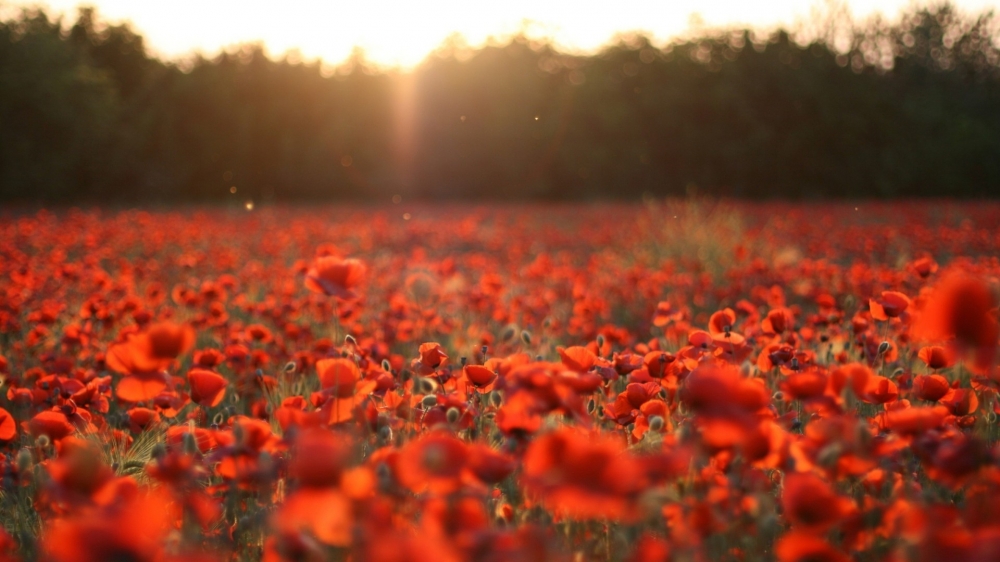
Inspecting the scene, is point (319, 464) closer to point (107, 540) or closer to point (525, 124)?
point (107, 540)

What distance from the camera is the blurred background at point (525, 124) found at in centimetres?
1953

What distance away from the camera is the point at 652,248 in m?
7.74

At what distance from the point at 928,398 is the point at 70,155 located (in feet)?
64.2

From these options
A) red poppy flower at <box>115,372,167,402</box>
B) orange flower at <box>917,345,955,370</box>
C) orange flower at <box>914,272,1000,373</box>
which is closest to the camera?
orange flower at <box>914,272,1000,373</box>

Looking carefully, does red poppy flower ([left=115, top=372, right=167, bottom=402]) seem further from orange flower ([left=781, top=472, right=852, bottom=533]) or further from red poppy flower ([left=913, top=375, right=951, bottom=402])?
red poppy flower ([left=913, top=375, right=951, bottom=402])

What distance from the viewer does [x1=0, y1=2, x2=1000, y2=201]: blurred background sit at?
19531mm

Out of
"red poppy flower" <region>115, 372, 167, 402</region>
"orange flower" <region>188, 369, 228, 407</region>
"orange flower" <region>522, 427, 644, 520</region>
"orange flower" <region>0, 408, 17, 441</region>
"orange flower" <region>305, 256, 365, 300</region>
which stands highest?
"orange flower" <region>305, 256, 365, 300</region>

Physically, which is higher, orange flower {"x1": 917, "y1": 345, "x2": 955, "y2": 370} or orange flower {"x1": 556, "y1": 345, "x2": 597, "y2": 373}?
orange flower {"x1": 556, "y1": 345, "x2": 597, "y2": 373}

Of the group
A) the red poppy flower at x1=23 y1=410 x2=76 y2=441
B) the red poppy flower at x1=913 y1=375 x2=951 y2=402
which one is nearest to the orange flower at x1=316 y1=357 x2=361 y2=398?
the red poppy flower at x1=23 y1=410 x2=76 y2=441

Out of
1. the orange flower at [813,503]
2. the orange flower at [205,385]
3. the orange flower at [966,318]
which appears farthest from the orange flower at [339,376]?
the orange flower at [966,318]

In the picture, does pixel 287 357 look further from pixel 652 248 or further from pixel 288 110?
pixel 288 110

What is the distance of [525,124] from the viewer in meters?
21.0

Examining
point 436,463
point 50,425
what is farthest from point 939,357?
point 50,425

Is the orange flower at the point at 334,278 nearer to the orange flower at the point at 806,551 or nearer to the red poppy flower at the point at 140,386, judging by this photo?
the red poppy flower at the point at 140,386
